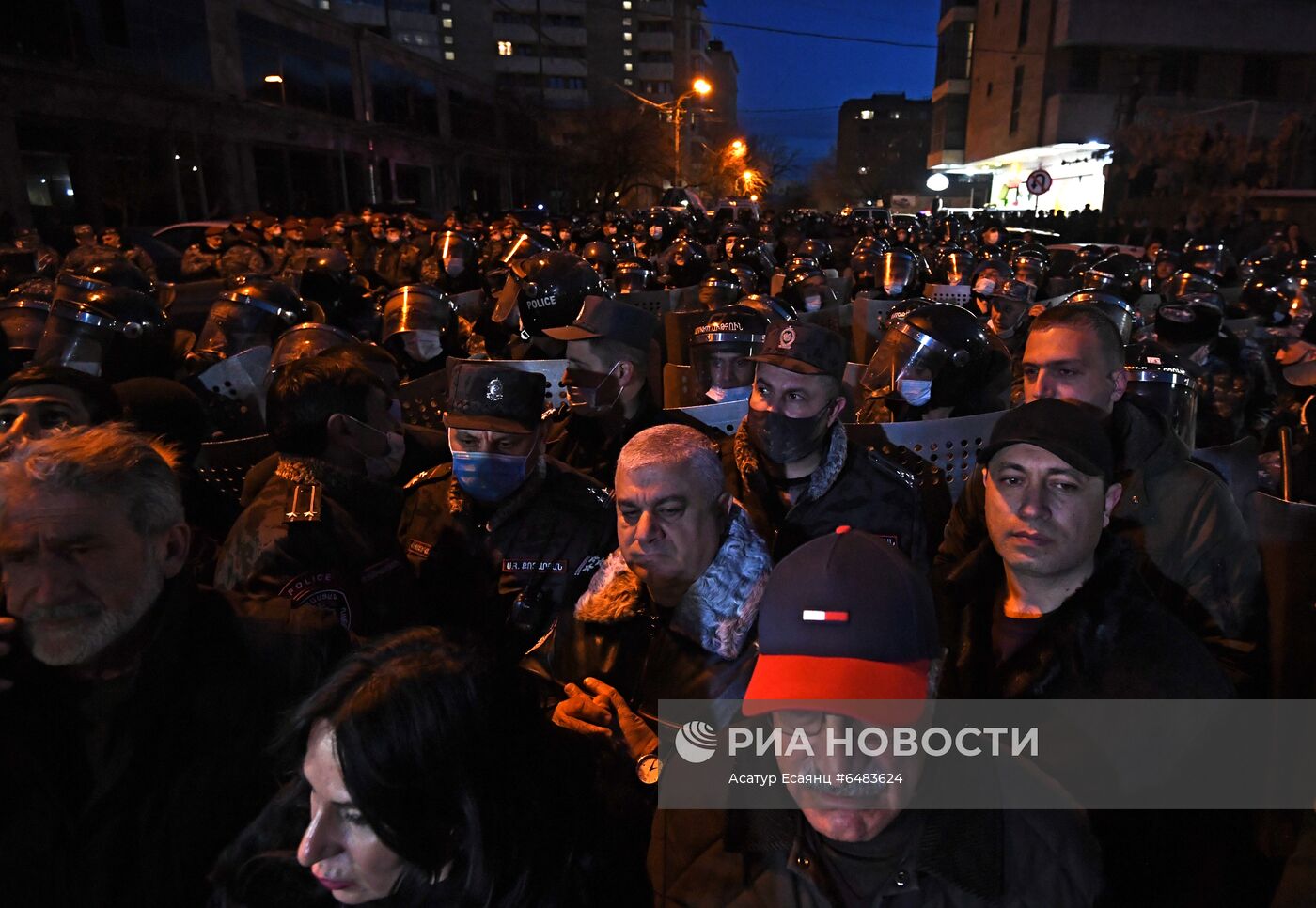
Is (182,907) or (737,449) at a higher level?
(737,449)

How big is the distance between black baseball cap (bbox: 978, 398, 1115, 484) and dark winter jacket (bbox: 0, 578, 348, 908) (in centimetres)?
216

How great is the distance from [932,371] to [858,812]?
3.70 metres

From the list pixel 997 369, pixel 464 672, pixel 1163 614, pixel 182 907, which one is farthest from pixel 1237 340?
pixel 182 907

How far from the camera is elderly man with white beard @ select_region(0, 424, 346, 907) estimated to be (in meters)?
1.94

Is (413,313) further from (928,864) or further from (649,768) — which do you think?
(928,864)

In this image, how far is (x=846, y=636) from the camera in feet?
5.59

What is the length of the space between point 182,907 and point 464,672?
103 cm

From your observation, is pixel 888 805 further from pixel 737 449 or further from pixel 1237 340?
pixel 1237 340

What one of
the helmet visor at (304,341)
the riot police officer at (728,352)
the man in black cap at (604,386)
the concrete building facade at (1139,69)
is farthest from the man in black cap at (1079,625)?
the concrete building facade at (1139,69)

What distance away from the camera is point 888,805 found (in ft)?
5.36

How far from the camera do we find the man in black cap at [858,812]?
1.64m

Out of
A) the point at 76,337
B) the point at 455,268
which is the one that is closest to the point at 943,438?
the point at 76,337

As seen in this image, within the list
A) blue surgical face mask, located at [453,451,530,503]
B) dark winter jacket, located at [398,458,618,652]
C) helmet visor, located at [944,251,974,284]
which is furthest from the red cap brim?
helmet visor, located at [944,251,974,284]

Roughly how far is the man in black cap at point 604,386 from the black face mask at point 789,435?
827 millimetres
